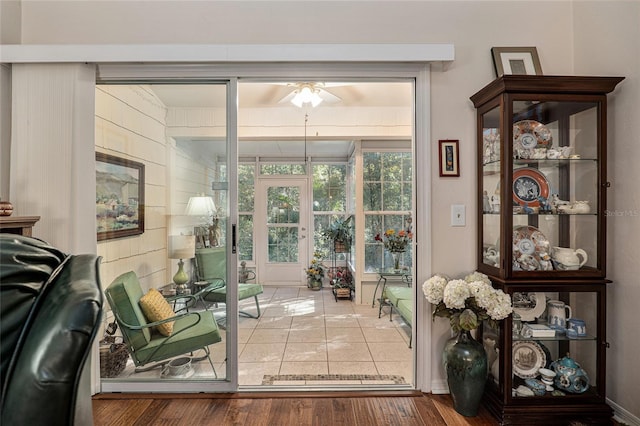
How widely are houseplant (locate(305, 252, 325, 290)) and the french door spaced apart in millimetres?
356

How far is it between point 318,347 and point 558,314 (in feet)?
6.61

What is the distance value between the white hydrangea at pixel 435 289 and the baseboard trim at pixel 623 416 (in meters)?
1.14

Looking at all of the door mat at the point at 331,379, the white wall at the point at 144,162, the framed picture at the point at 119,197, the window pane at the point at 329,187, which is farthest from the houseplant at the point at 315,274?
the framed picture at the point at 119,197

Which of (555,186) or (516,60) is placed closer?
(555,186)

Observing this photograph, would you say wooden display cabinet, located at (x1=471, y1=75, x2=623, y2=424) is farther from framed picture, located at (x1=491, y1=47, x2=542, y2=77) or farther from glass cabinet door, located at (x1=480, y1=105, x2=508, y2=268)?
framed picture, located at (x1=491, y1=47, x2=542, y2=77)

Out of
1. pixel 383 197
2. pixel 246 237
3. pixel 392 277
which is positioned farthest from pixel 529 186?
pixel 246 237

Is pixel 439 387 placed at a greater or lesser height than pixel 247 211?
lesser

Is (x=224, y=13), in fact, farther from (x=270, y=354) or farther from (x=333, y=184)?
(x=333, y=184)

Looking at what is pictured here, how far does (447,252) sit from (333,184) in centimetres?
405

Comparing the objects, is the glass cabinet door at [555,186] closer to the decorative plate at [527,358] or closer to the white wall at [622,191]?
the white wall at [622,191]

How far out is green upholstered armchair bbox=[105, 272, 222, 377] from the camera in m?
2.19

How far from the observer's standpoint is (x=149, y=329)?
7.45 feet

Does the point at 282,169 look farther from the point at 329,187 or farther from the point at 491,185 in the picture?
the point at 491,185

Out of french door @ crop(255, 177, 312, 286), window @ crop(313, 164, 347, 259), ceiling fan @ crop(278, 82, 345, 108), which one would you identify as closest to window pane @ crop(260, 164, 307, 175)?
french door @ crop(255, 177, 312, 286)
